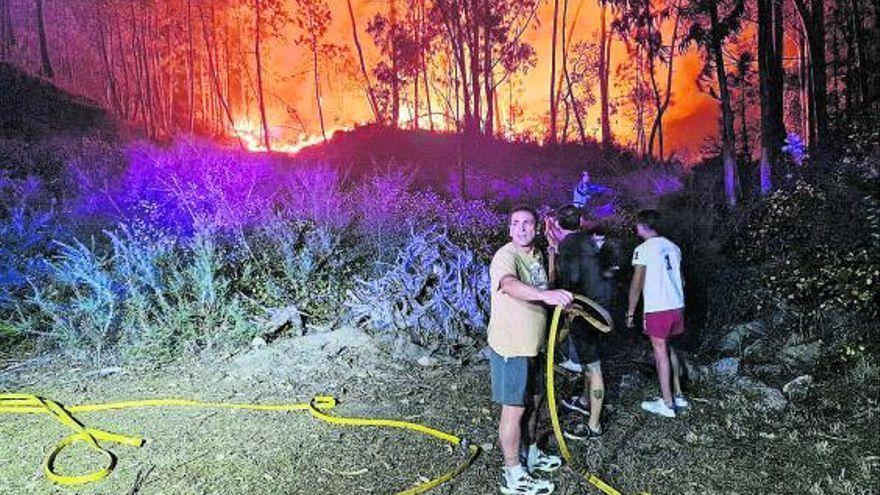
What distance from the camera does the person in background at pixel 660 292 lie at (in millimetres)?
4441

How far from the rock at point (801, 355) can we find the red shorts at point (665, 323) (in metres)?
1.72

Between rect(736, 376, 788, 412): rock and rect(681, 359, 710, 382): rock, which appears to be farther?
rect(681, 359, 710, 382): rock

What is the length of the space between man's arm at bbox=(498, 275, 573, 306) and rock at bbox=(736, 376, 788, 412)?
2.73 metres

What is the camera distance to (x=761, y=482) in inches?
137

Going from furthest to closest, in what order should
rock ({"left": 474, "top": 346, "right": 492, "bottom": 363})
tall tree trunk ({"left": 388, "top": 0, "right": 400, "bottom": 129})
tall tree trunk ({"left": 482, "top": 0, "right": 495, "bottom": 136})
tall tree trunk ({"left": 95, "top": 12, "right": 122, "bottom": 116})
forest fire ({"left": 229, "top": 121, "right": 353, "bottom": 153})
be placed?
1. tall tree trunk ({"left": 482, "top": 0, "right": 495, "bottom": 136})
2. tall tree trunk ({"left": 388, "top": 0, "right": 400, "bottom": 129})
3. forest fire ({"left": 229, "top": 121, "right": 353, "bottom": 153})
4. tall tree trunk ({"left": 95, "top": 12, "right": 122, "bottom": 116})
5. rock ({"left": 474, "top": 346, "right": 492, "bottom": 363})

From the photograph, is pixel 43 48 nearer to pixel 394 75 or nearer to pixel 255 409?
pixel 394 75

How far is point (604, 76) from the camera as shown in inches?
871

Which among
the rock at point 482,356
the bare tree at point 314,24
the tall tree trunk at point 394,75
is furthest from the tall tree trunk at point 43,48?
the rock at point 482,356

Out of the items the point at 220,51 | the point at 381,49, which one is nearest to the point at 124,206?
the point at 220,51

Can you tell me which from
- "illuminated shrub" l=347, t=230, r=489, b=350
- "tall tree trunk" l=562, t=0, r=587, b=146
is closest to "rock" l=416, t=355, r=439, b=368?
"illuminated shrub" l=347, t=230, r=489, b=350

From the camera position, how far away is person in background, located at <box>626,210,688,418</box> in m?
4.44

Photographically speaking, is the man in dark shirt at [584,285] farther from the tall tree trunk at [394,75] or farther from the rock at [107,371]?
the tall tree trunk at [394,75]

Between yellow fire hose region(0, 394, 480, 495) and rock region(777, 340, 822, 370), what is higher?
rock region(777, 340, 822, 370)

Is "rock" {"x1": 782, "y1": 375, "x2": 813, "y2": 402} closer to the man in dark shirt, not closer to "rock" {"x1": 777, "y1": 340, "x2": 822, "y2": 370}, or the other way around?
"rock" {"x1": 777, "y1": 340, "x2": 822, "y2": 370}
